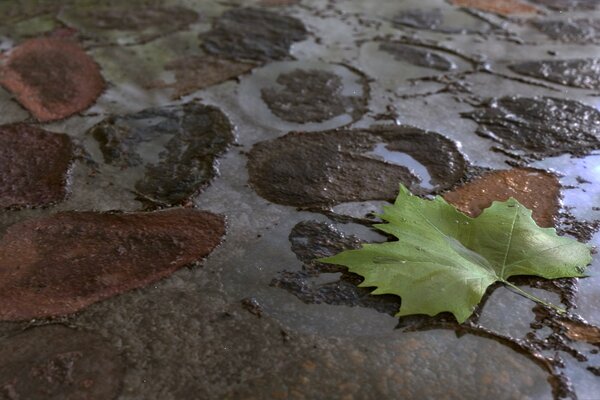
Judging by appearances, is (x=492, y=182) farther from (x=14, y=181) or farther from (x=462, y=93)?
(x=14, y=181)

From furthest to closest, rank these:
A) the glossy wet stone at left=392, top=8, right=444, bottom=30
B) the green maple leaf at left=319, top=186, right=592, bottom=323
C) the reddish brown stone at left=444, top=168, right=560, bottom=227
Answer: the glossy wet stone at left=392, top=8, right=444, bottom=30, the reddish brown stone at left=444, top=168, right=560, bottom=227, the green maple leaf at left=319, top=186, right=592, bottom=323

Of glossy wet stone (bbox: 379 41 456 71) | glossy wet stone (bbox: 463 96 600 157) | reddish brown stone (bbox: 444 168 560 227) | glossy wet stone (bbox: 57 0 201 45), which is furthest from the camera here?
glossy wet stone (bbox: 57 0 201 45)

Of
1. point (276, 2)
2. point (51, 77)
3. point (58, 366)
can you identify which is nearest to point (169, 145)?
point (51, 77)

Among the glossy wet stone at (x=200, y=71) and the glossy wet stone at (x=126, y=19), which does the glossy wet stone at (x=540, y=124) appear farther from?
the glossy wet stone at (x=126, y=19)

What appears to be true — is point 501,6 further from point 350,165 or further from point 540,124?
point 350,165

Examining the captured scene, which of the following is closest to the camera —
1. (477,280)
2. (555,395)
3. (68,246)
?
(555,395)

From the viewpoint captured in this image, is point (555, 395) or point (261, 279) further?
point (261, 279)

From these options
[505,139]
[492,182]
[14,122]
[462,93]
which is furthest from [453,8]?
[14,122]

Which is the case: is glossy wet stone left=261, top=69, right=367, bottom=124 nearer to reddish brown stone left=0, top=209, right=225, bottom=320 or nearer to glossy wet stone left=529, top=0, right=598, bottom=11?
reddish brown stone left=0, top=209, right=225, bottom=320

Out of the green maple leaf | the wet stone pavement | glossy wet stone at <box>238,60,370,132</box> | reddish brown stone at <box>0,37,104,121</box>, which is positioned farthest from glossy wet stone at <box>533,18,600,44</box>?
reddish brown stone at <box>0,37,104,121</box>
